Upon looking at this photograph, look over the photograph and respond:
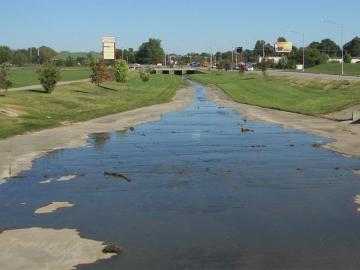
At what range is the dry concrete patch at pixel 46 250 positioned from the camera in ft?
27.8

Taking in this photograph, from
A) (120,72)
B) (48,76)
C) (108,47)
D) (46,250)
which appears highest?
(108,47)

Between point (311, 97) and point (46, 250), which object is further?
point (311, 97)

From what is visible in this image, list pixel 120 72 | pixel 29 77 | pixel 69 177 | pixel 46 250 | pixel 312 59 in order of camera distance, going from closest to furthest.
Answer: pixel 46 250, pixel 69 177, pixel 120 72, pixel 29 77, pixel 312 59

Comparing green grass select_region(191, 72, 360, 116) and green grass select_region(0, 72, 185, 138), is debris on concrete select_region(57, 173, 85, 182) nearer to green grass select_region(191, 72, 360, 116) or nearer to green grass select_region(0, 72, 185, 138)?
green grass select_region(0, 72, 185, 138)

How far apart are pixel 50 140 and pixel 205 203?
12183 millimetres

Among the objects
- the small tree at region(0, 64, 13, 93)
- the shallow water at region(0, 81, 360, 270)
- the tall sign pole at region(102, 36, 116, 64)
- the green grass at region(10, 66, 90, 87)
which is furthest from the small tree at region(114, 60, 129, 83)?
the shallow water at region(0, 81, 360, 270)

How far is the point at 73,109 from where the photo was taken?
4134cm

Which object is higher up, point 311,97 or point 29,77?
point 29,77

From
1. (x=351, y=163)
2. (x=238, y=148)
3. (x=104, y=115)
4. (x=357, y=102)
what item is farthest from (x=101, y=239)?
(x=357, y=102)

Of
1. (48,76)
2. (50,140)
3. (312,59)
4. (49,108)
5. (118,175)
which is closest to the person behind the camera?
(118,175)

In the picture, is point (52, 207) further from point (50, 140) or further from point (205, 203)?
point (50, 140)

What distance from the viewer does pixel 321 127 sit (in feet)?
93.8

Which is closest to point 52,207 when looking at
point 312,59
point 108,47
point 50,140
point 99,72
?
point 50,140

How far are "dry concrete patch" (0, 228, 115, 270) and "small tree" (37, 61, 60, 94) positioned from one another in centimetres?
4027
